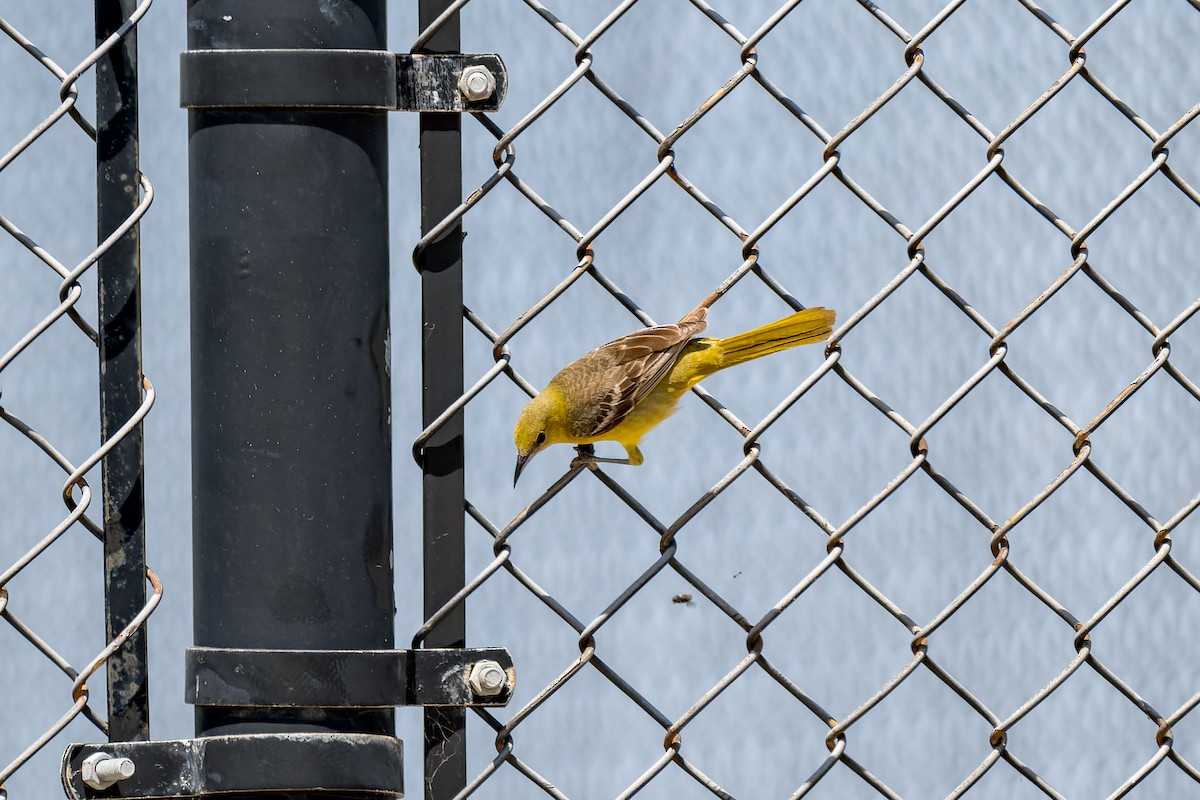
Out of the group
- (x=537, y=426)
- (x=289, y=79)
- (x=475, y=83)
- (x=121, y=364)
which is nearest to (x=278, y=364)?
(x=121, y=364)

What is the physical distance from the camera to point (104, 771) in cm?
161

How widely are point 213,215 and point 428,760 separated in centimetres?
78

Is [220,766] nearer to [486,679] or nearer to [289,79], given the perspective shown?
[486,679]

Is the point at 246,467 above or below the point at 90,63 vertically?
below

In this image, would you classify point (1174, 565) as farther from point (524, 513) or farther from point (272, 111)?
point (272, 111)

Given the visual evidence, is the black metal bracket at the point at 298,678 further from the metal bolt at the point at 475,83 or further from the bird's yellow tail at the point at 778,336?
the bird's yellow tail at the point at 778,336

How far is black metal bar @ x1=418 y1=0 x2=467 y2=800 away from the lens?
183cm

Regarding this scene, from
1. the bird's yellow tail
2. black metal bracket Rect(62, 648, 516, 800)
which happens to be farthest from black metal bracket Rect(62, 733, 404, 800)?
the bird's yellow tail

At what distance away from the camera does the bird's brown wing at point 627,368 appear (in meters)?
2.52

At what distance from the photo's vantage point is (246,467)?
1640mm

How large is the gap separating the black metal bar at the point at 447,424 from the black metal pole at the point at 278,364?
0.57ft

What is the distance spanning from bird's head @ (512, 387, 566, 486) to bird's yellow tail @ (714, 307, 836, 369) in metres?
0.33

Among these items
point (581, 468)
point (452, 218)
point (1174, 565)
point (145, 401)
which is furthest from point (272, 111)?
point (1174, 565)

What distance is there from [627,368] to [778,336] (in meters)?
0.54
